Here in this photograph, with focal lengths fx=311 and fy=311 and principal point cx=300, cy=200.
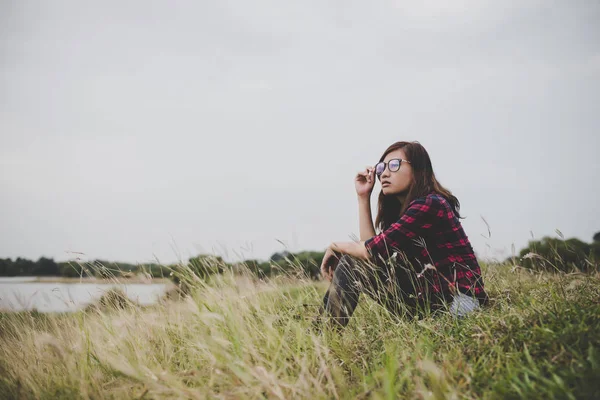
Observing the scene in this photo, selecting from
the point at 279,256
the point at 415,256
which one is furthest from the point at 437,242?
the point at 279,256

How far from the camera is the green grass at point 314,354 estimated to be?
4.65 ft

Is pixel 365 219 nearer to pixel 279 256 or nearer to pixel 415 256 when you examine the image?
pixel 415 256

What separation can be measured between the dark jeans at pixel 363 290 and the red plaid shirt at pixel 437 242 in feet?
0.46

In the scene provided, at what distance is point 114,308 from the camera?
10.3 feet

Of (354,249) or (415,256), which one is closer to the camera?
(354,249)

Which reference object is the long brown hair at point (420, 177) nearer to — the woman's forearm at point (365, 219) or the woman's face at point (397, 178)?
the woman's face at point (397, 178)

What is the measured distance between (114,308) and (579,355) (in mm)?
3602

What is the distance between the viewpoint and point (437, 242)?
2477 millimetres

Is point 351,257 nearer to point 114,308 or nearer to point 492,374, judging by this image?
point 492,374

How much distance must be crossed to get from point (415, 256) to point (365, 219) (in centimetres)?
67

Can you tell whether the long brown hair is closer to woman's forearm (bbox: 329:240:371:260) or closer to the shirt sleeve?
the shirt sleeve

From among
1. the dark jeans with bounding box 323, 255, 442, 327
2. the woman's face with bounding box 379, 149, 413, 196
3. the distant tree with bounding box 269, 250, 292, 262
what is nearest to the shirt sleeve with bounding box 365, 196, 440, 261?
the dark jeans with bounding box 323, 255, 442, 327

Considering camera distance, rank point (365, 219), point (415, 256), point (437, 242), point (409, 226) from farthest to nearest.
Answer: point (365, 219) → point (415, 256) → point (437, 242) → point (409, 226)

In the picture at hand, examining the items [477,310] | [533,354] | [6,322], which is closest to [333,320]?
[477,310]
